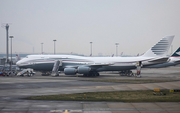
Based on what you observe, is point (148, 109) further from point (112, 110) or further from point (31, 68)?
point (31, 68)

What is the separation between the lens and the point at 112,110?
17016 millimetres

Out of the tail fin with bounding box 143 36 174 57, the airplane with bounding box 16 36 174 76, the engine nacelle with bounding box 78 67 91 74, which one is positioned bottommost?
the engine nacelle with bounding box 78 67 91 74

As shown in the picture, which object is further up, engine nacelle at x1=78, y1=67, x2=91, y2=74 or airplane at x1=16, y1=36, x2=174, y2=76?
airplane at x1=16, y1=36, x2=174, y2=76

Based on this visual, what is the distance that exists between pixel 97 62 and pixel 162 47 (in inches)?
671

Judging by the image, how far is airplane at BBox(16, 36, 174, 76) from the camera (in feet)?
181

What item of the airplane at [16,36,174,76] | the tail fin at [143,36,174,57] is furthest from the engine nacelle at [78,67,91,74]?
the tail fin at [143,36,174,57]

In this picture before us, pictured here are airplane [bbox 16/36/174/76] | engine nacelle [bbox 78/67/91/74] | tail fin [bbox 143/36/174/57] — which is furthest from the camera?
tail fin [bbox 143/36/174/57]

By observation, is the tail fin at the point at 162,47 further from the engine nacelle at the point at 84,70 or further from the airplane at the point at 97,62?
the engine nacelle at the point at 84,70

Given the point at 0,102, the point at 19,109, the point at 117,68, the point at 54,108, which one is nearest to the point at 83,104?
the point at 54,108

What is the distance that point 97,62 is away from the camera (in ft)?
189

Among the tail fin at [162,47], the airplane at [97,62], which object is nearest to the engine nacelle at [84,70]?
the airplane at [97,62]

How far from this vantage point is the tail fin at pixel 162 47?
5766 centimetres

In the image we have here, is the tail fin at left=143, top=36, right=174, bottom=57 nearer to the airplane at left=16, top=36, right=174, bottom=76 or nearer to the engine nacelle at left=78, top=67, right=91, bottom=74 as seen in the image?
the airplane at left=16, top=36, right=174, bottom=76

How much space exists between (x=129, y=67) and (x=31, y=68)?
2539 cm
